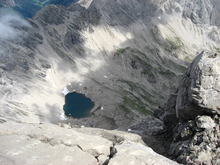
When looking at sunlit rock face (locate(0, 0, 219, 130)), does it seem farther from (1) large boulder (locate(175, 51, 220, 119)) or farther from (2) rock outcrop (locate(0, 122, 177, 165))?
(1) large boulder (locate(175, 51, 220, 119))

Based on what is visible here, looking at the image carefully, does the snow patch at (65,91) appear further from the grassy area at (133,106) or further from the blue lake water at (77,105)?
the grassy area at (133,106)

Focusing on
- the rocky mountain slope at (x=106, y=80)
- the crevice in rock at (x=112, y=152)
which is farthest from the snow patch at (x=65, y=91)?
the crevice in rock at (x=112, y=152)

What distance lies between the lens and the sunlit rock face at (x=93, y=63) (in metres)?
95.7

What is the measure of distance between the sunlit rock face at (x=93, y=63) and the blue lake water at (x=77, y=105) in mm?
3199

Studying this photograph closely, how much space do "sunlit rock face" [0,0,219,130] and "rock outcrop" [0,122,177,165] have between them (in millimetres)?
59169

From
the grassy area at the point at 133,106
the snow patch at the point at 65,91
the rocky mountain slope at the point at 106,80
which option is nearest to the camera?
the rocky mountain slope at the point at 106,80

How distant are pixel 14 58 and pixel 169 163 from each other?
11544 centimetres

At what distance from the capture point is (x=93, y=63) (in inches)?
5832

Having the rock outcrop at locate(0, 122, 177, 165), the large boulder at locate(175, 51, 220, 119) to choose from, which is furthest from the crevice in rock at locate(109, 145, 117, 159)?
the large boulder at locate(175, 51, 220, 119)

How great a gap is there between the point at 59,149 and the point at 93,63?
13139 centimetres

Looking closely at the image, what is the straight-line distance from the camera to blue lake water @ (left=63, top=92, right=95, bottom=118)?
10175 centimetres

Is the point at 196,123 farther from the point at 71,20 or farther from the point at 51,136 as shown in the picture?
the point at 71,20

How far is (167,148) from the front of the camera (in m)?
30.3

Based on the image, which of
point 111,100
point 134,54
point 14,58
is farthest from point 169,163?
point 134,54
